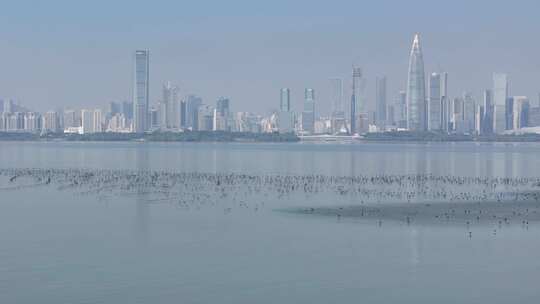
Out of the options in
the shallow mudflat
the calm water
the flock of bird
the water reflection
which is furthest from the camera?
the flock of bird

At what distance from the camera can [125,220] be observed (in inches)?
1323

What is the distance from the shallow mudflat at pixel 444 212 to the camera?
33969 mm

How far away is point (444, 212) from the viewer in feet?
120

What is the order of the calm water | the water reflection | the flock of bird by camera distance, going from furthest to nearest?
the flock of bird, the water reflection, the calm water

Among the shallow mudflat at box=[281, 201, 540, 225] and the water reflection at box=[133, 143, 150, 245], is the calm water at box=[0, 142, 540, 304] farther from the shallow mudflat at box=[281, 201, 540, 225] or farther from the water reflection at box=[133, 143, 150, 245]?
the shallow mudflat at box=[281, 201, 540, 225]

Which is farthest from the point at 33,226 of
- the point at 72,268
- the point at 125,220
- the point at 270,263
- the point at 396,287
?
the point at 396,287

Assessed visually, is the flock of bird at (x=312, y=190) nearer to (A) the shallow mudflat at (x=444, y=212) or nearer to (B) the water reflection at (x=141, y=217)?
(A) the shallow mudflat at (x=444, y=212)

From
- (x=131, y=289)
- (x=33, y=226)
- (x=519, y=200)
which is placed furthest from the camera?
(x=519, y=200)

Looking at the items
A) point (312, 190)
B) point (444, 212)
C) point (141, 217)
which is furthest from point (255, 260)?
point (312, 190)

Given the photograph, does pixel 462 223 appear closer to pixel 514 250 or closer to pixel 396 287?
pixel 514 250

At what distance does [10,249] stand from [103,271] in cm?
466

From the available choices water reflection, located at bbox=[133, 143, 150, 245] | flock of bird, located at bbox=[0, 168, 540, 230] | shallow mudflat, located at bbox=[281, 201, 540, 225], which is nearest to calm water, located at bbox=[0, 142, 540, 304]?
water reflection, located at bbox=[133, 143, 150, 245]

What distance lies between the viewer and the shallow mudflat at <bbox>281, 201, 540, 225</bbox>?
33969 mm

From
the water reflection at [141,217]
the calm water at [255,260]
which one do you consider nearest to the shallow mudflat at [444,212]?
the calm water at [255,260]
